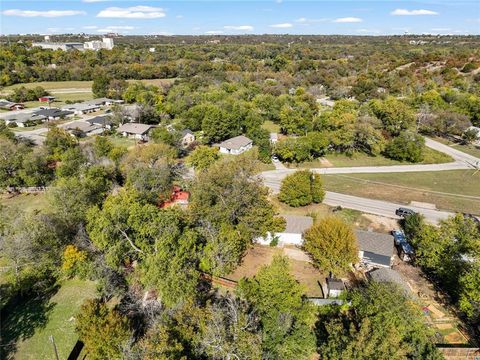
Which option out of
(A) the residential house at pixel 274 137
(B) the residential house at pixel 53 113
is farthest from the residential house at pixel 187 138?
(B) the residential house at pixel 53 113

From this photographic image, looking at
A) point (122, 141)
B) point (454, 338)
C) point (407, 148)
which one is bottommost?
point (122, 141)

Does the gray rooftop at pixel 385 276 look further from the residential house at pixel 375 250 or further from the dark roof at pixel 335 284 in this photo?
the dark roof at pixel 335 284

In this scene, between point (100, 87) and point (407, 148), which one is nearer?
point (407, 148)

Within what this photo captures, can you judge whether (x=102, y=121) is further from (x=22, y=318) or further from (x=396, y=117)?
(x=396, y=117)

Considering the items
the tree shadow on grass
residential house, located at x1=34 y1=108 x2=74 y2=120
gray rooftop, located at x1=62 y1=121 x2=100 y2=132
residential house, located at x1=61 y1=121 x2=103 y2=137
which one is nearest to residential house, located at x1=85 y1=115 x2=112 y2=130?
residential house, located at x1=61 y1=121 x2=103 y2=137

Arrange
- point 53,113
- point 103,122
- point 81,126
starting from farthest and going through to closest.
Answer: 1. point 53,113
2. point 103,122
3. point 81,126

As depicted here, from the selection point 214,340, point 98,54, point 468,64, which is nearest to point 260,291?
point 214,340

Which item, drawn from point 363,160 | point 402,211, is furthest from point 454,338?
point 363,160

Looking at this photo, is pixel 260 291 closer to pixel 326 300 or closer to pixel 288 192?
pixel 326 300
